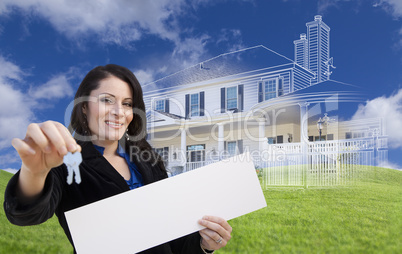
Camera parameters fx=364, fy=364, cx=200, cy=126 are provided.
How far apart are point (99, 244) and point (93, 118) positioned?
50 cm

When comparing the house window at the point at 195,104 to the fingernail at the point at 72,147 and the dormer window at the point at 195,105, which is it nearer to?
the dormer window at the point at 195,105

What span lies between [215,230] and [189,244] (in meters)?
0.23

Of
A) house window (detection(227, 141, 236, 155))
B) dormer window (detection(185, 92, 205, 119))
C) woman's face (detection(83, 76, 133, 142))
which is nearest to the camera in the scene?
woman's face (detection(83, 76, 133, 142))

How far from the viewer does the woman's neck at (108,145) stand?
4.90 ft

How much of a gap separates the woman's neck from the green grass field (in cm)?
386

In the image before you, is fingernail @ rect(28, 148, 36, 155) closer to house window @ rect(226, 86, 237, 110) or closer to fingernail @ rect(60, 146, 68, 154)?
fingernail @ rect(60, 146, 68, 154)

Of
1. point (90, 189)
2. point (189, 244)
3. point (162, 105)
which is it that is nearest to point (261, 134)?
point (162, 105)

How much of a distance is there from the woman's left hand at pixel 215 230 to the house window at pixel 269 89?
6.64 meters

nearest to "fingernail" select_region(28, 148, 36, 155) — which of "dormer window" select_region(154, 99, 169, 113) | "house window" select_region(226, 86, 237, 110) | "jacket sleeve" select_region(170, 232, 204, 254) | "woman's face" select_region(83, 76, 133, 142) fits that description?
"woman's face" select_region(83, 76, 133, 142)

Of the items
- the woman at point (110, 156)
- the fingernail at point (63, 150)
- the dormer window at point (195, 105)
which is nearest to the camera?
the fingernail at point (63, 150)

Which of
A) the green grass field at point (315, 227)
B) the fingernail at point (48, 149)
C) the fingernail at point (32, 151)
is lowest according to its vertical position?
the green grass field at point (315, 227)

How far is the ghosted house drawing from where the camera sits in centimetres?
664

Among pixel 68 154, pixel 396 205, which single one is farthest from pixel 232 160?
pixel 396 205

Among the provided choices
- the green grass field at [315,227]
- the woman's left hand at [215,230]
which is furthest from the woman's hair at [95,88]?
the green grass field at [315,227]
